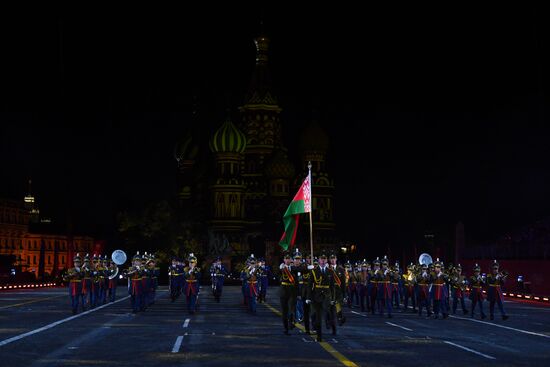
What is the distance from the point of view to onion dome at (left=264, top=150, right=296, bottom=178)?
123562 mm

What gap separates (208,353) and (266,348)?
1538mm

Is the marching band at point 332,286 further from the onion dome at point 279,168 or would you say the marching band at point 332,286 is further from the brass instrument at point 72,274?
the onion dome at point 279,168

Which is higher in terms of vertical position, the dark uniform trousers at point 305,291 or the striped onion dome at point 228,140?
the striped onion dome at point 228,140

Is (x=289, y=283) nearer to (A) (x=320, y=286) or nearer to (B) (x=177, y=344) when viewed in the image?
(A) (x=320, y=286)

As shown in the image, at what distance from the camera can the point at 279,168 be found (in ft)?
406

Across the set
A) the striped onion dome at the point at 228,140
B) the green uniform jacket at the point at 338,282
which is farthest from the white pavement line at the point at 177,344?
the striped onion dome at the point at 228,140

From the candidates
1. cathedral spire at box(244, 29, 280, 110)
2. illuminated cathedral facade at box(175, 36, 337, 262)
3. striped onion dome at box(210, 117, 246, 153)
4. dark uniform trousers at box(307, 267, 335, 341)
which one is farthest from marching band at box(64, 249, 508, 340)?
cathedral spire at box(244, 29, 280, 110)

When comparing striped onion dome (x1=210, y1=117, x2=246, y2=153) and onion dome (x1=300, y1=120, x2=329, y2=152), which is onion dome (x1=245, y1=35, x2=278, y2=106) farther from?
striped onion dome (x1=210, y1=117, x2=246, y2=153)

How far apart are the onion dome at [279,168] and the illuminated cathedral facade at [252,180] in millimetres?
123

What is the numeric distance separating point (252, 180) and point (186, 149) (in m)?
13.3

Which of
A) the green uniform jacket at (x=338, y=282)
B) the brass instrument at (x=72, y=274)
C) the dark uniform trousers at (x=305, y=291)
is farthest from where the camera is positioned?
the brass instrument at (x=72, y=274)

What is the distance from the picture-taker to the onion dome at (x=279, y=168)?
124 metres

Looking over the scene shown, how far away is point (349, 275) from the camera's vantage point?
3972cm

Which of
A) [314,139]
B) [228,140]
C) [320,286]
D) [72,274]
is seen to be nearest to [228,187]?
[228,140]
